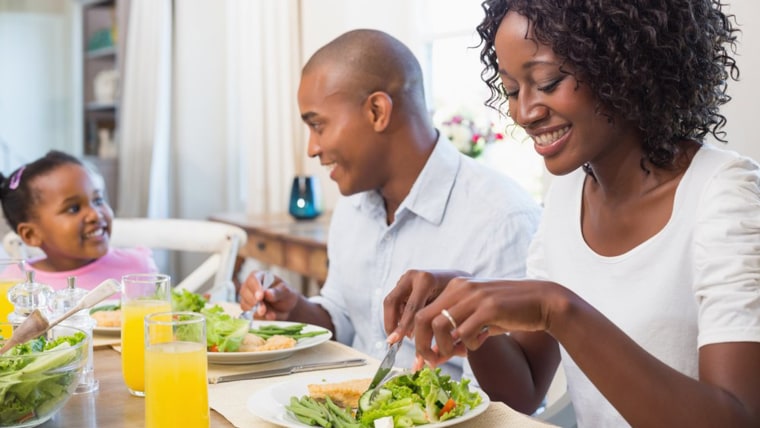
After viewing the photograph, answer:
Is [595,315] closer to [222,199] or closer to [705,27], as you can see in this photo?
[705,27]

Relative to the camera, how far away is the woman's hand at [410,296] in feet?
3.99

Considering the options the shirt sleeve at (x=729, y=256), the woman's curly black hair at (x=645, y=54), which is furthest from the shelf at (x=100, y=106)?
the shirt sleeve at (x=729, y=256)

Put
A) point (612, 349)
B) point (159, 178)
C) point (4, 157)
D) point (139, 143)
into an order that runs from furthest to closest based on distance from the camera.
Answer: point (4, 157) < point (139, 143) < point (159, 178) < point (612, 349)

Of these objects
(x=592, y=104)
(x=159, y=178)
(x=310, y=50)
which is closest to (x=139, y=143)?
(x=159, y=178)

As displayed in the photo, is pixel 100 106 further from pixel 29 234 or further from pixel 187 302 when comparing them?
pixel 187 302

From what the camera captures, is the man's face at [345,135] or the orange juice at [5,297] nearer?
the orange juice at [5,297]

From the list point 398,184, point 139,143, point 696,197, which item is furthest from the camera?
point 139,143

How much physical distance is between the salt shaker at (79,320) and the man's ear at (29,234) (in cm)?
117

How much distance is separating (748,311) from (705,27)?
420 mm

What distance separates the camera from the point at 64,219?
253 cm

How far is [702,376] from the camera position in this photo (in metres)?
1.16

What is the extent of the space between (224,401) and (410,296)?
12.0 inches

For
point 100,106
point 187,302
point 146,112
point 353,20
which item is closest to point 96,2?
point 100,106

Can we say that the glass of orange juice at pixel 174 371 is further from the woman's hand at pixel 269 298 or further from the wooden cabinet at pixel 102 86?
the wooden cabinet at pixel 102 86
